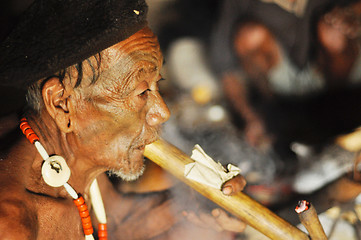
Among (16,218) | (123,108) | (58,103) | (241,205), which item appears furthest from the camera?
(241,205)

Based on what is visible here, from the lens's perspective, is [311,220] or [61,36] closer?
[61,36]

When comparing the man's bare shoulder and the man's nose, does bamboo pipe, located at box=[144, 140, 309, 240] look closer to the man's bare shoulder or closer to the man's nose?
the man's nose

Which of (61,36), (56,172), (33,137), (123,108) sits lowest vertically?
(56,172)

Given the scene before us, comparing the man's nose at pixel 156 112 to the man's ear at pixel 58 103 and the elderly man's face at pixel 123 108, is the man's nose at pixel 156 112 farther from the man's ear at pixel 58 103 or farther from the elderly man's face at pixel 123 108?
the man's ear at pixel 58 103

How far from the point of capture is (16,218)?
6.10ft

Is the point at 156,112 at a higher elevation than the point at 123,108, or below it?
below

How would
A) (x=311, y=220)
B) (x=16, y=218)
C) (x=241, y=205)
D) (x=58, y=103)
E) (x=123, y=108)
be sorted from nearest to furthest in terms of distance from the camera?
(x=16, y=218) → (x=58, y=103) → (x=123, y=108) → (x=311, y=220) → (x=241, y=205)

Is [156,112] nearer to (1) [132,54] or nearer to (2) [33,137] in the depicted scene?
Answer: (1) [132,54]

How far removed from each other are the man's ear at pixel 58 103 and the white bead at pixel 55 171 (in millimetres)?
221

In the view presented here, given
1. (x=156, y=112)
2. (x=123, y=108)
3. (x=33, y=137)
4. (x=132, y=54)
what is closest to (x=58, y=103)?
(x=33, y=137)

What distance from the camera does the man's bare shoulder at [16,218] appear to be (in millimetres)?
1785

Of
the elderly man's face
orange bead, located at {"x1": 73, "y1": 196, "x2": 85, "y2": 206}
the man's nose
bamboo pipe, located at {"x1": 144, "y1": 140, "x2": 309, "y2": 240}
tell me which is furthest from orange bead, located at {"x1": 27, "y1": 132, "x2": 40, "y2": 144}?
bamboo pipe, located at {"x1": 144, "y1": 140, "x2": 309, "y2": 240}

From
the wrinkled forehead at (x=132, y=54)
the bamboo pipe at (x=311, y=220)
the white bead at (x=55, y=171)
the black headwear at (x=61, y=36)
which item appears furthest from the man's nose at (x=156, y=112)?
the bamboo pipe at (x=311, y=220)

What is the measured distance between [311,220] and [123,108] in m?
1.62
